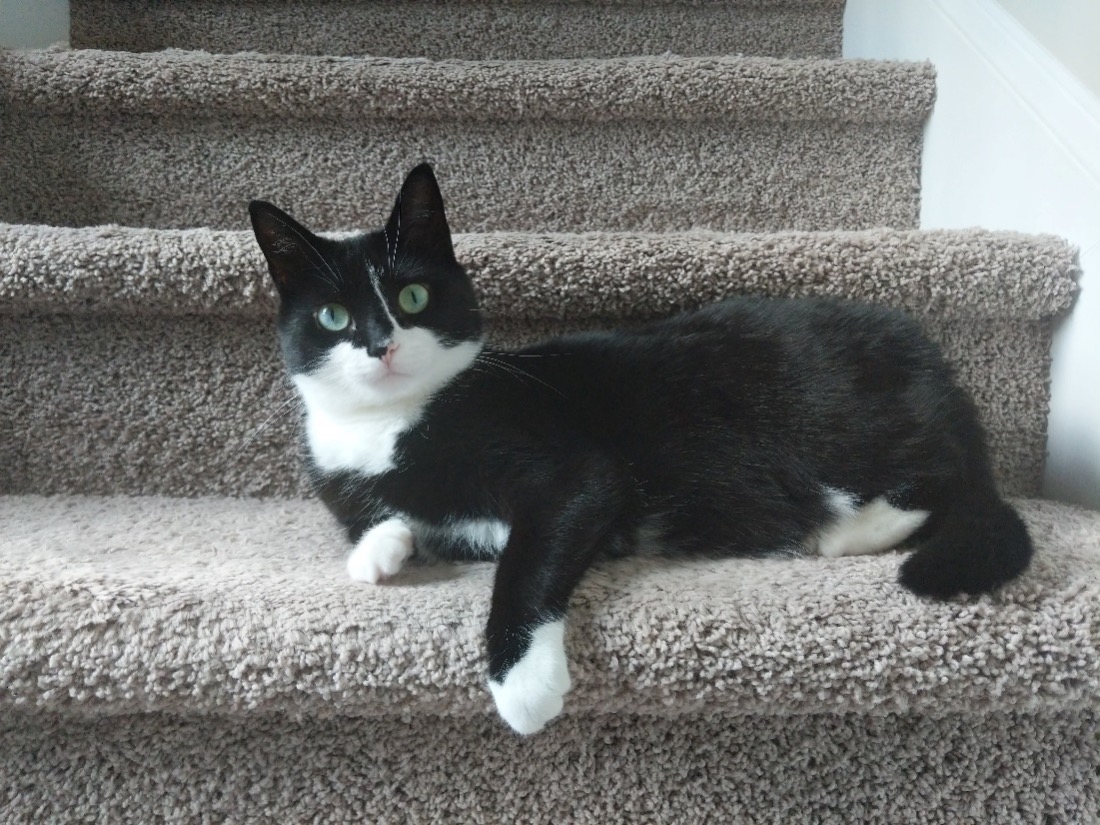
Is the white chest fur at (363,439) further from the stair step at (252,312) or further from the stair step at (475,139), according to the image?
the stair step at (475,139)

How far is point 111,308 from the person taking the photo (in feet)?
3.11

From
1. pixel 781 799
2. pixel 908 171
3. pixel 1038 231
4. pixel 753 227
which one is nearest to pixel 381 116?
pixel 753 227

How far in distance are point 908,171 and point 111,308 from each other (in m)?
1.17

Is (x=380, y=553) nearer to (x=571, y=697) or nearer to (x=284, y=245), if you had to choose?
(x=571, y=697)

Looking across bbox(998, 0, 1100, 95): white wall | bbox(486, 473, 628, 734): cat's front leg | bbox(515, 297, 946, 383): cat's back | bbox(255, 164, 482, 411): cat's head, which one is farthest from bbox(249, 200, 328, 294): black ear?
bbox(998, 0, 1100, 95): white wall

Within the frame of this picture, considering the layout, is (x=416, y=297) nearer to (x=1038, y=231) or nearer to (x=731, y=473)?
(x=731, y=473)

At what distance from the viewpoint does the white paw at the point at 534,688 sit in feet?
2.08

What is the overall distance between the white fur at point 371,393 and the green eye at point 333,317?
0.08 ft

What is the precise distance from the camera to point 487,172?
1.22 metres

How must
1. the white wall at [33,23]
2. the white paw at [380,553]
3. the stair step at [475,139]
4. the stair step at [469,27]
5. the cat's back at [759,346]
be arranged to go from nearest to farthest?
the white paw at [380,553] < the cat's back at [759,346] < the stair step at [475,139] < the white wall at [33,23] < the stair step at [469,27]

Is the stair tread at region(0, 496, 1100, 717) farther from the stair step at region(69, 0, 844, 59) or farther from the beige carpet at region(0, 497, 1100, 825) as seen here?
the stair step at region(69, 0, 844, 59)

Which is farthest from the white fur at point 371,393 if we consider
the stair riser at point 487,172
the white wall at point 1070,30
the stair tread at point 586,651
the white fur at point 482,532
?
the white wall at point 1070,30

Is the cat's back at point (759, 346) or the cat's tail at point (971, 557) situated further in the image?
the cat's back at point (759, 346)

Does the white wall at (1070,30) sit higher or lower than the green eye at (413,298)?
higher
